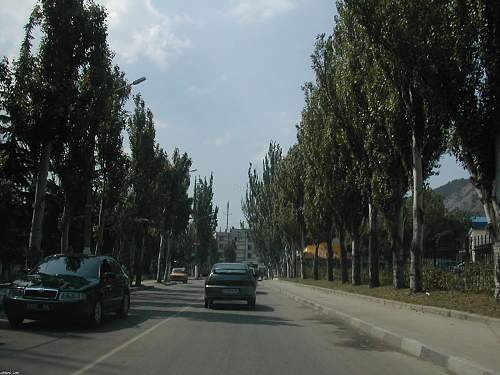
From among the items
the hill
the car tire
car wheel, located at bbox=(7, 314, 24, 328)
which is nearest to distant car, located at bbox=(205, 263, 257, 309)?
the car tire

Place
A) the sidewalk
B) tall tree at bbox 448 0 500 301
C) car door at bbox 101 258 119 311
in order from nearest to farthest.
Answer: the sidewalk
car door at bbox 101 258 119 311
tall tree at bbox 448 0 500 301

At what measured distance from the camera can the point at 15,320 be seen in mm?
12539

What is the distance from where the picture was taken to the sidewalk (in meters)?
8.75

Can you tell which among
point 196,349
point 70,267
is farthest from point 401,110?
point 196,349

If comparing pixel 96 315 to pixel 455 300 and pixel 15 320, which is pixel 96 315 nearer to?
pixel 15 320

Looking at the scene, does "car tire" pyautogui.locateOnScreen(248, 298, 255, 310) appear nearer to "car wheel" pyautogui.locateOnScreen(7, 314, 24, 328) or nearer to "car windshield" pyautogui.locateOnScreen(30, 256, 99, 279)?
"car windshield" pyautogui.locateOnScreen(30, 256, 99, 279)

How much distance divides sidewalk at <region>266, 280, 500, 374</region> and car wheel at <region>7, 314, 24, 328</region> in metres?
7.77

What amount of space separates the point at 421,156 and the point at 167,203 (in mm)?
30156

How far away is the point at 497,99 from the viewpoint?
54.3 ft

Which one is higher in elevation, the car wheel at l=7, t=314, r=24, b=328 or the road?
the car wheel at l=7, t=314, r=24, b=328

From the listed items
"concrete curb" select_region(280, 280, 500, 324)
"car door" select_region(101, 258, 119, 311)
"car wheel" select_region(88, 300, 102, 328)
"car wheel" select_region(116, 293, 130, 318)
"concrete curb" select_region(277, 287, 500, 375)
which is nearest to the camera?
"concrete curb" select_region(277, 287, 500, 375)

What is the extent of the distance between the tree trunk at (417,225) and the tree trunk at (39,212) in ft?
41.6

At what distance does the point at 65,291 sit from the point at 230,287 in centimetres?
845

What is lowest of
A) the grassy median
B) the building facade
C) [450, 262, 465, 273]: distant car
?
the grassy median
